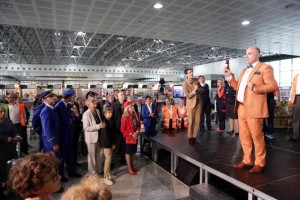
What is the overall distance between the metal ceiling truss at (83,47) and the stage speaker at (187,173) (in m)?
10.2

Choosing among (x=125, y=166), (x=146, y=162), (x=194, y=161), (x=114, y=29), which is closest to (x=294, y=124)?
(x=194, y=161)

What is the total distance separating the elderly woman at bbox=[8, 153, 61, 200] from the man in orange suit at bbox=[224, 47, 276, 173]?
2.28 meters

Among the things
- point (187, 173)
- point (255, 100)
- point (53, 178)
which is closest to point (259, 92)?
point (255, 100)

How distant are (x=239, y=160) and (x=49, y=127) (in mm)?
3000

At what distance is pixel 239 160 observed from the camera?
3434 mm

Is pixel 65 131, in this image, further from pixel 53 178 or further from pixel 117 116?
pixel 53 178

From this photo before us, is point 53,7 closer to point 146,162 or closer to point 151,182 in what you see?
point 146,162

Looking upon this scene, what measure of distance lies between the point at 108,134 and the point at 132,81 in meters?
19.8

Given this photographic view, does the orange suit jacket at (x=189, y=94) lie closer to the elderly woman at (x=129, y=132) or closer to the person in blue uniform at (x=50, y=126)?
the elderly woman at (x=129, y=132)

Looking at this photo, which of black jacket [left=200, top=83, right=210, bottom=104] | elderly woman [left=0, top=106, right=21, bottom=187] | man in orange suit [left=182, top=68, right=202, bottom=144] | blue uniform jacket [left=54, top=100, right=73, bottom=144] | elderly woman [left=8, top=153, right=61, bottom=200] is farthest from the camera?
black jacket [left=200, top=83, right=210, bottom=104]

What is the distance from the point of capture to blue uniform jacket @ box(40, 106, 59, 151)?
3260 millimetres

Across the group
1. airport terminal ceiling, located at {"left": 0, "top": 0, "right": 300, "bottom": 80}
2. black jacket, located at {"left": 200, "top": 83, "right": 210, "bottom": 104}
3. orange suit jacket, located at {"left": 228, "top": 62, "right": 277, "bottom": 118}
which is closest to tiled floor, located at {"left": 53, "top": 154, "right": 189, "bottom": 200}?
orange suit jacket, located at {"left": 228, "top": 62, "right": 277, "bottom": 118}

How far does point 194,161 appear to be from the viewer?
3.51m

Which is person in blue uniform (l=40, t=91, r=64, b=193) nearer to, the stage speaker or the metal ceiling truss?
the stage speaker
